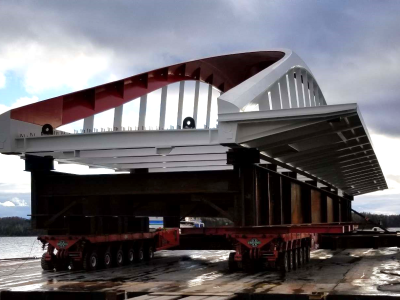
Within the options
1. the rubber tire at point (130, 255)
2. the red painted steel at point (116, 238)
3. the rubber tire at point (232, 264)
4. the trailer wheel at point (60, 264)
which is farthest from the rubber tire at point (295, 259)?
the trailer wheel at point (60, 264)

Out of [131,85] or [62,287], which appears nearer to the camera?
[62,287]

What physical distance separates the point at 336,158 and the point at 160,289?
13.0m

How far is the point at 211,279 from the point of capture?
62.6 feet

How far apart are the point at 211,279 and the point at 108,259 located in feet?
20.7

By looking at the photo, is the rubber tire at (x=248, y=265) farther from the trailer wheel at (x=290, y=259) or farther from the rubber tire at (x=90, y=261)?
the rubber tire at (x=90, y=261)

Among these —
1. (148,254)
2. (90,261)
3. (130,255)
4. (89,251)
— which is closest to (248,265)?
(90,261)

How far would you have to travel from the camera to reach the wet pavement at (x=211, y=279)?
625 inches

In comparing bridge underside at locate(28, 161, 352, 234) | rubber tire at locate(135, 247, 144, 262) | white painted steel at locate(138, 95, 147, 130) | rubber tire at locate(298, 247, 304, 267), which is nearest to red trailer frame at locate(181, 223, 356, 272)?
bridge underside at locate(28, 161, 352, 234)

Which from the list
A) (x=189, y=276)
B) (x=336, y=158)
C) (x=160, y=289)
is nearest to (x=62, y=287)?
(x=160, y=289)

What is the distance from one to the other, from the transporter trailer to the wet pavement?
3.73ft

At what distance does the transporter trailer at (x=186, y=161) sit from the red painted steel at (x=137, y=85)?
0.15ft

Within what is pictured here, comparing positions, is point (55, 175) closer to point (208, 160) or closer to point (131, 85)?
point (131, 85)

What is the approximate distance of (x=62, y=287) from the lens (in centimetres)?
1720

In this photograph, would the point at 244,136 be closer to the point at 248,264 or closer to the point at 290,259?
the point at 248,264
